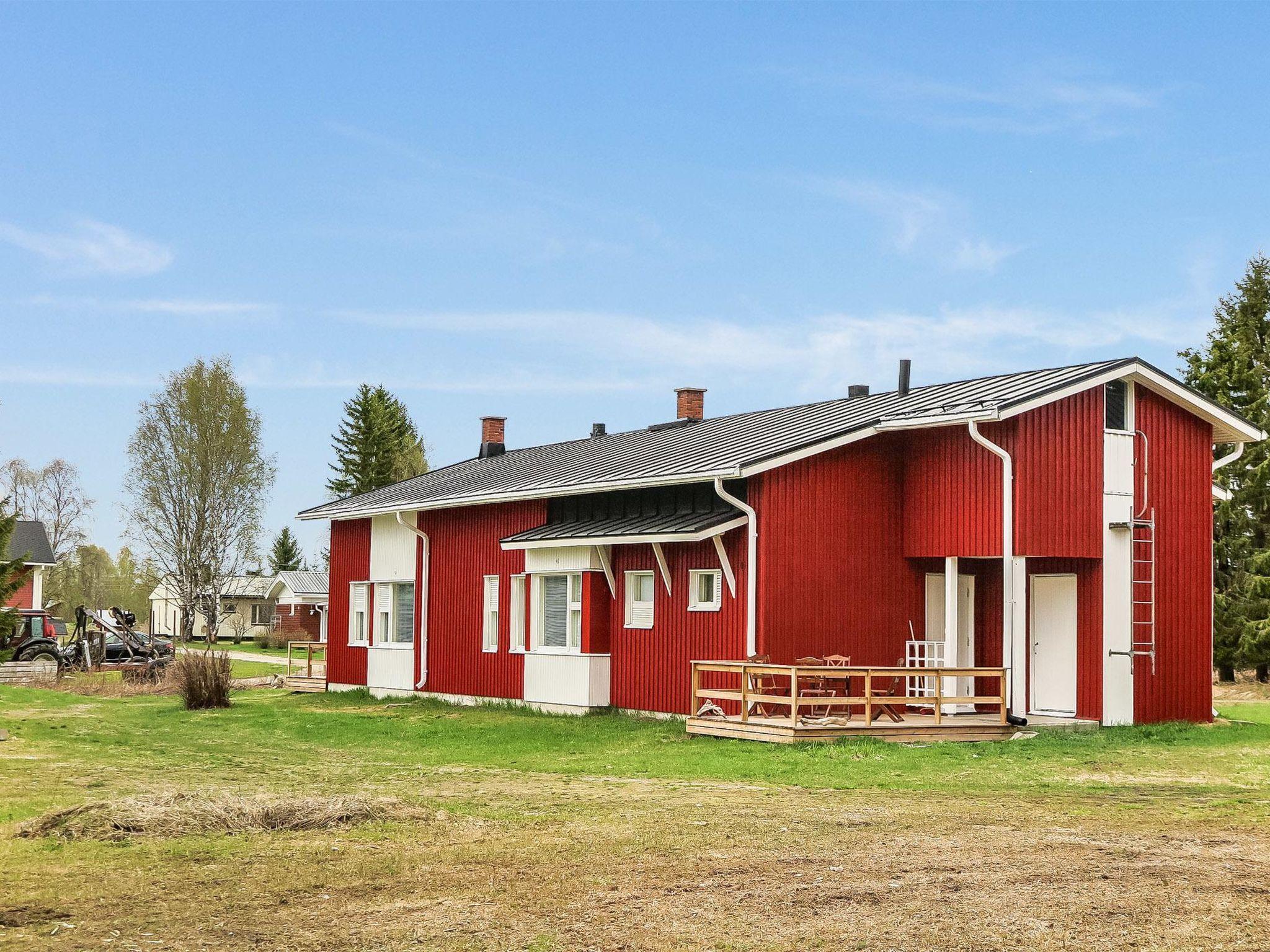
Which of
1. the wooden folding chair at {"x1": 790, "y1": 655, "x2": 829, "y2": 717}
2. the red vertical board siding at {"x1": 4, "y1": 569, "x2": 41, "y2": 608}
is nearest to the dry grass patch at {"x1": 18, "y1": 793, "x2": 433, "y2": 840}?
the wooden folding chair at {"x1": 790, "y1": 655, "x2": 829, "y2": 717}

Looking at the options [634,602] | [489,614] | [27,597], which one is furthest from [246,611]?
[634,602]

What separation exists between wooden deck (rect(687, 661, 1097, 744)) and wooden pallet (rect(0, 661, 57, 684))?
69.8 ft

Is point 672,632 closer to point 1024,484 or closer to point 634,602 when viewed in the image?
point 634,602

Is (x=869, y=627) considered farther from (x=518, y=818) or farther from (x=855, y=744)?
(x=518, y=818)

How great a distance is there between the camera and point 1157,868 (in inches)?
357

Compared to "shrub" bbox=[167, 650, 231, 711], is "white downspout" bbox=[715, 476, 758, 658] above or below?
above

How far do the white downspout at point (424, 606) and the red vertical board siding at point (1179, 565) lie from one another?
13.4 m

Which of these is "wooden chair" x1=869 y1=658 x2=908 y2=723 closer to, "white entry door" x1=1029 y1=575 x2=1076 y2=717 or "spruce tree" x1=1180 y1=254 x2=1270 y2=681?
"white entry door" x1=1029 y1=575 x2=1076 y2=717

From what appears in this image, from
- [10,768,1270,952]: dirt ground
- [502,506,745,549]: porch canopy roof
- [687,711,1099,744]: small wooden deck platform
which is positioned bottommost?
[687,711,1099,744]: small wooden deck platform

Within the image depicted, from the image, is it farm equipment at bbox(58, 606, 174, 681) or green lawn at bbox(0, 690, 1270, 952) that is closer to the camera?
green lawn at bbox(0, 690, 1270, 952)

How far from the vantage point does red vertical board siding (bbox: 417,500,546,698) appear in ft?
81.3

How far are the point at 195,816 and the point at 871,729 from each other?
30.9ft

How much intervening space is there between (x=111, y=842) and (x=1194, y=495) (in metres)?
16.7

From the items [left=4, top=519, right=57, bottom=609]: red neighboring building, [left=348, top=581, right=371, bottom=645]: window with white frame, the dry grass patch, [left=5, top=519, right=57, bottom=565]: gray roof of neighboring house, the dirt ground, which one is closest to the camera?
the dirt ground
